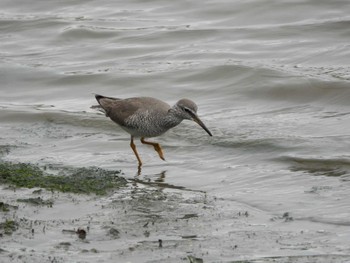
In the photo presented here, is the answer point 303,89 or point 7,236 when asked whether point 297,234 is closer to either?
point 7,236

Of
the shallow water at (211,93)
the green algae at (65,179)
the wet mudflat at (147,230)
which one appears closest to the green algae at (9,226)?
the wet mudflat at (147,230)

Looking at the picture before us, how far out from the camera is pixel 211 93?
13.5 m

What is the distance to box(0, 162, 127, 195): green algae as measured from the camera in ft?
26.8

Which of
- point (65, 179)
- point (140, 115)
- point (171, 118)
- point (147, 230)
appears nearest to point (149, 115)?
point (140, 115)

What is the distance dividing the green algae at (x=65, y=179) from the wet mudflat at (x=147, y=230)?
0.27 feet

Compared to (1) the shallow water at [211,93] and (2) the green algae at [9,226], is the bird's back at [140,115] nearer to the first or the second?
(1) the shallow water at [211,93]

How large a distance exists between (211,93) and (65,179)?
17.7 feet

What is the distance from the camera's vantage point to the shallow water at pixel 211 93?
856 centimetres

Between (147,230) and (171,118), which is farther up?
(171,118)

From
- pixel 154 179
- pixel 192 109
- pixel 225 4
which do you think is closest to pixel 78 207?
pixel 154 179

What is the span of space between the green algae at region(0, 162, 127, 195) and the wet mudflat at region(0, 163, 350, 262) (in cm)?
8

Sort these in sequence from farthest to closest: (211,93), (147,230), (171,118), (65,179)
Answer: (211,93), (171,118), (65,179), (147,230)

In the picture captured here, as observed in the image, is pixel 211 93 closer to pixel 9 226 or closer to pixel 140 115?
pixel 140 115

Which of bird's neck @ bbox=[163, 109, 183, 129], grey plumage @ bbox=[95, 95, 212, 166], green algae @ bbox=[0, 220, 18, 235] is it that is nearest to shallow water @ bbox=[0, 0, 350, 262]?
grey plumage @ bbox=[95, 95, 212, 166]
